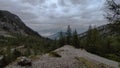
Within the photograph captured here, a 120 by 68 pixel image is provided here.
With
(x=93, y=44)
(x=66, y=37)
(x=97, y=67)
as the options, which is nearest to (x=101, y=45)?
(x=93, y=44)

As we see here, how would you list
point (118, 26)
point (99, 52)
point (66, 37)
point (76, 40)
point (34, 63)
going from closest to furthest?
point (118, 26)
point (34, 63)
point (99, 52)
point (76, 40)
point (66, 37)

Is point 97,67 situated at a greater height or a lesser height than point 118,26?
lesser

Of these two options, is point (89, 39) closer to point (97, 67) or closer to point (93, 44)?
point (93, 44)

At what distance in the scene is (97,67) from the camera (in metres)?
35.6

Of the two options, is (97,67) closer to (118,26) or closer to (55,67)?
(55,67)

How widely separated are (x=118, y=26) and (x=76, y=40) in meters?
89.1

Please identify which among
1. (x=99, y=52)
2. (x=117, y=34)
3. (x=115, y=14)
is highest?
(x=115, y=14)

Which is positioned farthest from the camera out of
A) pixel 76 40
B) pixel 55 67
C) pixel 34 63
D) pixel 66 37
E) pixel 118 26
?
pixel 66 37

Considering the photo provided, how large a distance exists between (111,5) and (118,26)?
182 cm

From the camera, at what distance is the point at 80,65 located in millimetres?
34781

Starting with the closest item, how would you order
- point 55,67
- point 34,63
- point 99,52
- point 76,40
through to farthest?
point 55,67
point 34,63
point 99,52
point 76,40

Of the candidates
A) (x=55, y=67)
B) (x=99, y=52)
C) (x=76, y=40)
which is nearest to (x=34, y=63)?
(x=55, y=67)

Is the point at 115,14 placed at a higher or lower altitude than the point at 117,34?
higher

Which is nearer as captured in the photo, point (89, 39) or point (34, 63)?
point (34, 63)
